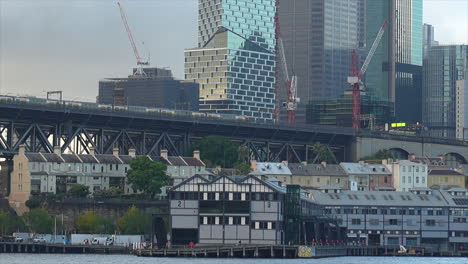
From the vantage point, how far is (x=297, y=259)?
197 m

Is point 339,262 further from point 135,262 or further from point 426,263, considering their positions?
point 135,262

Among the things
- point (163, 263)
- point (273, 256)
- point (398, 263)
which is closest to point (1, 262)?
point (163, 263)

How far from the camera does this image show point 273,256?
199500mm

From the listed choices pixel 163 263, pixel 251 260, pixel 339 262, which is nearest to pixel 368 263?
pixel 339 262

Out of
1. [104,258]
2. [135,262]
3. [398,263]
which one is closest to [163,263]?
[135,262]

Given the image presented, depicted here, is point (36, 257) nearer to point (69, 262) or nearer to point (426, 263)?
point (69, 262)

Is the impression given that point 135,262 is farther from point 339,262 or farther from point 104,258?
point 339,262

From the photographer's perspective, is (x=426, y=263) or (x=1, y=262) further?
(x=426, y=263)

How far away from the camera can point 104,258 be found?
196 m

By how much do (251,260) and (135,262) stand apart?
1566cm

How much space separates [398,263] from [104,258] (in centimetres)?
3747

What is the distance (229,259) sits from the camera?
19200 centimetres

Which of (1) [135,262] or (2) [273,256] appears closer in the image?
(1) [135,262]

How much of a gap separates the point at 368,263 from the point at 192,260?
23.1 metres
